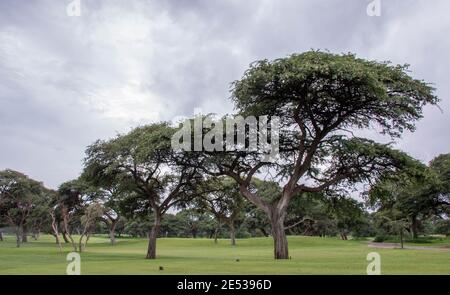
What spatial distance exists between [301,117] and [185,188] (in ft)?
54.7

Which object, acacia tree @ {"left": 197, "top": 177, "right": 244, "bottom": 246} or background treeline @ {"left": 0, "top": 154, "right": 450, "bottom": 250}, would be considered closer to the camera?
background treeline @ {"left": 0, "top": 154, "right": 450, "bottom": 250}

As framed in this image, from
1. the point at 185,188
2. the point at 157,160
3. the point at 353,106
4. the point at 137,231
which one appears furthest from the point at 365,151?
the point at 137,231

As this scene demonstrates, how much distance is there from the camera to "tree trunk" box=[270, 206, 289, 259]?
36.8m

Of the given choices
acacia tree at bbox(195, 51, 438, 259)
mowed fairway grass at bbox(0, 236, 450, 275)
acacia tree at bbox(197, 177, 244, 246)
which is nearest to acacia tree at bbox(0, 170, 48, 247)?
mowed fairway grass at bbox(0, 236, 450, 275)

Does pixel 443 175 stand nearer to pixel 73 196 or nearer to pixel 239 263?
pixel 239 263

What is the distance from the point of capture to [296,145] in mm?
40062

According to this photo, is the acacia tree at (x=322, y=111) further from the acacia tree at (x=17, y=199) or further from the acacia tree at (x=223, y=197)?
the acacia tree at (x=17, y=199)

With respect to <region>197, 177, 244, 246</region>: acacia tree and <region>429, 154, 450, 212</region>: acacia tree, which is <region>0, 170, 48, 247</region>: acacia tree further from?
<region>429, 154, 450, 212</region>: acacia tree

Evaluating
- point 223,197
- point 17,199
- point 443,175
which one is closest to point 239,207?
point 223,197

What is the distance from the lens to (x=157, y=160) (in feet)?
137

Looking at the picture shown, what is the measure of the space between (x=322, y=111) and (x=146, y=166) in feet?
56.2

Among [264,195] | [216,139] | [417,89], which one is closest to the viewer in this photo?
[417,89]

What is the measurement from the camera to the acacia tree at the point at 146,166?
3931cm
